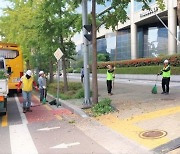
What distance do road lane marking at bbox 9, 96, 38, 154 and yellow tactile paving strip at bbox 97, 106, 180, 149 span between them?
227cm

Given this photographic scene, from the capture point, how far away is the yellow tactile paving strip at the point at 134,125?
761cm

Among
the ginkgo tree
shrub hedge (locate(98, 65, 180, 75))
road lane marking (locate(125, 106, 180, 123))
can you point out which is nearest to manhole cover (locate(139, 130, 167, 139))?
road lane marking (locate(125, 106, 180, 123))

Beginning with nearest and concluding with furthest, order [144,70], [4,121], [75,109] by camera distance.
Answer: [4,121], [75,109], [144,70]

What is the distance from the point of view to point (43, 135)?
29.6 feet

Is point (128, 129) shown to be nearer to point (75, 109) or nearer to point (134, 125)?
point (134, 125)

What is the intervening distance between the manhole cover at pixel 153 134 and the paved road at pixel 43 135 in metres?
1.21

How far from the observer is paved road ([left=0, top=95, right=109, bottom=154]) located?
7.55 metres

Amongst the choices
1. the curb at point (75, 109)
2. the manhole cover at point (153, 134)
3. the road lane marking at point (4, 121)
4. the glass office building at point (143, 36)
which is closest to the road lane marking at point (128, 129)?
the manhole cover at point (153, 134)

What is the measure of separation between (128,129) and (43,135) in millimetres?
2220

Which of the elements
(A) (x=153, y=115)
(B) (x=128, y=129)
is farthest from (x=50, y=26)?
(B) (x=128, y=129)

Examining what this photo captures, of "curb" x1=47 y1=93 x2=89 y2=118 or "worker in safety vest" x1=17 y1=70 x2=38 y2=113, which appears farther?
"worker in safety vest" x1=17 y1=70 x2=38 y2=113

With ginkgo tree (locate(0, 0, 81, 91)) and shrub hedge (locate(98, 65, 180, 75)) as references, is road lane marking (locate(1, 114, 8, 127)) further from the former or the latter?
shrub hedge (locate(98, 65, 180, 75))

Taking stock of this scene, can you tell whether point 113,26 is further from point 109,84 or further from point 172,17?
Result: point 172,17

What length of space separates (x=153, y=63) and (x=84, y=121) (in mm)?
25995
